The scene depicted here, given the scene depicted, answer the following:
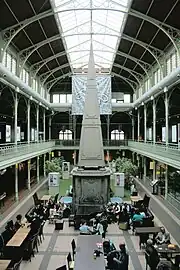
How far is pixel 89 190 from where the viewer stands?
21.5m

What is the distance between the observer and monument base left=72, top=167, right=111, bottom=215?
2133 centimetres

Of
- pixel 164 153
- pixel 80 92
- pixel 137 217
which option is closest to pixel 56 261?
pixel 137 217

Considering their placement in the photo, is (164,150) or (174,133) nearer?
(164,150)

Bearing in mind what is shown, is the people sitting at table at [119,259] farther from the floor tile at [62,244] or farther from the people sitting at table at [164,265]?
the floor tile at [62,244]

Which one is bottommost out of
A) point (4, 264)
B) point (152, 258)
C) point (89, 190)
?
point (152, 258)

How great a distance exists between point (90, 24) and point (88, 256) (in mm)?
26294

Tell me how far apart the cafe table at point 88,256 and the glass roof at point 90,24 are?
54.2 ft

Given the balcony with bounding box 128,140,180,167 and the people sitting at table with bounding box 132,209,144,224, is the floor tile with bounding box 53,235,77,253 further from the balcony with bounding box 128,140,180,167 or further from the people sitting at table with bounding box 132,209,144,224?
the balcony with bounding box 128,140,180,167

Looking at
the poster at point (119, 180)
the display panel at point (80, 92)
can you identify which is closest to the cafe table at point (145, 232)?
the poster at point (119, 180)

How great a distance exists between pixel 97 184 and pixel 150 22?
11887 millimetres

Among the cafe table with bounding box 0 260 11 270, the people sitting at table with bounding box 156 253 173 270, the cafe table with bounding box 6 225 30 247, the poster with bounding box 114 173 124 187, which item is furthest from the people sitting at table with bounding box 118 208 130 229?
the poster with bounding box 114 173 124 187

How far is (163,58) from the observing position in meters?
30.9

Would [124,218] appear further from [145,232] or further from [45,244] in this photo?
[45,244]

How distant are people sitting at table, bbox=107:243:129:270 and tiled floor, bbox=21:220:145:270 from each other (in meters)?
1.56
